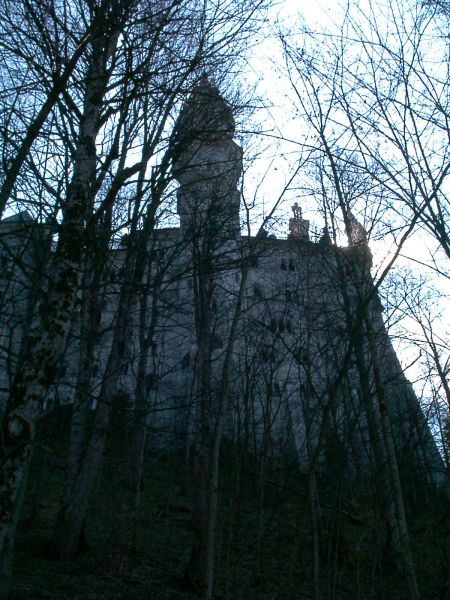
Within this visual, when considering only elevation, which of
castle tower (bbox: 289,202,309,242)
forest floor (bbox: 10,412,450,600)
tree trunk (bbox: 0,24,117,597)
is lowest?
forest floor (bbox: 10,412,450,600)

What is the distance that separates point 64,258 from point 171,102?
8.17ft

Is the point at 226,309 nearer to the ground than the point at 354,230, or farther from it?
nearer to the ground

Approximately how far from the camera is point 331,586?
13.9 ft

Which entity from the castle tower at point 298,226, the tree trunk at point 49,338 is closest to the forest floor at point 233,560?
the tree trunk at point 49,338

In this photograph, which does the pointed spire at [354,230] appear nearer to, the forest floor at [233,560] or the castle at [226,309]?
the castle at [226,309]

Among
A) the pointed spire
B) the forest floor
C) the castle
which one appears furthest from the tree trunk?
the pointed spire

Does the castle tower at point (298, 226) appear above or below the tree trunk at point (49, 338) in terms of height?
above

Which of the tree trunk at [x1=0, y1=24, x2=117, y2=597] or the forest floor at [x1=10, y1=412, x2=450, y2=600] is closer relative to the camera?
the tree trunk at [x1=0, y1=24, x2=117, y2=597]

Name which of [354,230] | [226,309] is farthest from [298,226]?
[226,309]

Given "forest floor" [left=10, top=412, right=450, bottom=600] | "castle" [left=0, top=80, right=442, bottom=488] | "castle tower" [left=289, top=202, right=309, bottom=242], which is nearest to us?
"castle" [left=0, top=80, right=442, bottom=488]

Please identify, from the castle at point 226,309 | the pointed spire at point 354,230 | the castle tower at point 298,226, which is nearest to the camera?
the castle at point 226,309

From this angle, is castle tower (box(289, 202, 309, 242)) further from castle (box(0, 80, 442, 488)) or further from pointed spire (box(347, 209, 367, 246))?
pointed spire (box(347, 209, 367, 246))

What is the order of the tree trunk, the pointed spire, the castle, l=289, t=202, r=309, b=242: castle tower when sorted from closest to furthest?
the tree trunk
the castle
l=289, t=202, r=309, b=242: castle tower
the pointed spire

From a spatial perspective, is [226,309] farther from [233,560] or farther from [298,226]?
[233,560]
